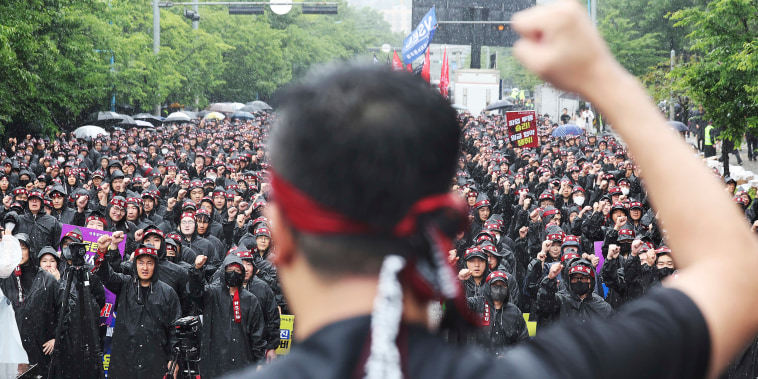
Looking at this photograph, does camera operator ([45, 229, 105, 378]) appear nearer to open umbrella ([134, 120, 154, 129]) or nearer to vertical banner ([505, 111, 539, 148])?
vertical banner ([505, 111, 539, 148])

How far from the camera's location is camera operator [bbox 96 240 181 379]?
793cm

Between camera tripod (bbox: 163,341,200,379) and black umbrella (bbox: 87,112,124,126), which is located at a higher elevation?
black umbrella (bbox: 87,112,124,126)

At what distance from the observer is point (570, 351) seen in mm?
1266

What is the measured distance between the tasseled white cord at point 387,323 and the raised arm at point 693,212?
14.3 inches

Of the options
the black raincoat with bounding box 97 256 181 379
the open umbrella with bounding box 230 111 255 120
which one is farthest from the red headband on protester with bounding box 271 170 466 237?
the open umbrella with bounding box 230 111 255 120

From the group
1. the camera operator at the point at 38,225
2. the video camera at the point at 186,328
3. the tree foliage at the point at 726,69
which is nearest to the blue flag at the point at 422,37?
the tree foliage at the point at 726,69

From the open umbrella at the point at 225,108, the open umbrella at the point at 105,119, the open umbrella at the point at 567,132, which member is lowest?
the open umbrella at the point at 567,132

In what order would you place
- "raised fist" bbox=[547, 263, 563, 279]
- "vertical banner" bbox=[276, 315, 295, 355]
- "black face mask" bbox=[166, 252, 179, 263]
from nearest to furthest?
"raised fist" bbox=[547, 263, 563, 279], "vertical banner" bbox=[276, 315, 295, 355], "black face mask" bbox=[166, 252, 179, 263]

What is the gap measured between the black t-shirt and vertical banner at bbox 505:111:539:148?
55.7 ft

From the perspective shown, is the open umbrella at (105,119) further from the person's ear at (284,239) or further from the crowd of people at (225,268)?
the person's ear at (284,239)

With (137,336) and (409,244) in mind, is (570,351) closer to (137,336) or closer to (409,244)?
(409,244)

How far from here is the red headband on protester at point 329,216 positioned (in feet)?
3.95

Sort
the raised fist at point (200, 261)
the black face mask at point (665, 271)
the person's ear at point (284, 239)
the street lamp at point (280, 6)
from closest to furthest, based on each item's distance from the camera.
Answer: the person's ear at point (284, 239), the raised fist at point (200, 261), the black face mask at point (665, 271), the street lamp at point (280, 6)

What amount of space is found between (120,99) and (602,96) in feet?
117
